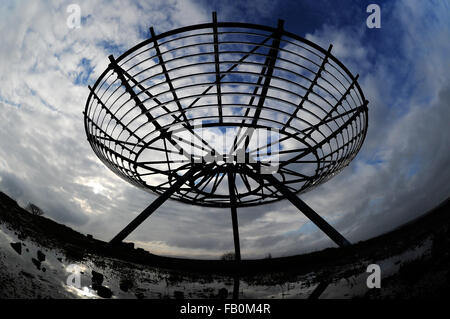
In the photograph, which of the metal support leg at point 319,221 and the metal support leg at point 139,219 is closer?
the metal support leg at point 319,221

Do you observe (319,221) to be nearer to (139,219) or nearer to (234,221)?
(234,221)


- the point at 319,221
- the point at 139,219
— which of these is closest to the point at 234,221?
the point at 319,221

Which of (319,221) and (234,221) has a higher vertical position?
(234,221)

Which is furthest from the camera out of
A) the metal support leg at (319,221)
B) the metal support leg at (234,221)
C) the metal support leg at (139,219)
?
the metal support leg at (234,221)

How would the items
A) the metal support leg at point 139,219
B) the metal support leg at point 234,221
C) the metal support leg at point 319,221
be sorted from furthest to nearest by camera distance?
the metal support leg at point 234,221 < the metal support leg at point 139,219 < the metal support leg at point 319,221

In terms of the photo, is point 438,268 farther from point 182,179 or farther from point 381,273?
point 182,179

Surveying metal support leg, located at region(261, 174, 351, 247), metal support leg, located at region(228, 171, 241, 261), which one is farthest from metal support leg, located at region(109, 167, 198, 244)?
metal support leg, located at region(261, 174, 351, 247)

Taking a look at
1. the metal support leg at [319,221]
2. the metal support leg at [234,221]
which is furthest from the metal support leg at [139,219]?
the metal support leg at [319,221]

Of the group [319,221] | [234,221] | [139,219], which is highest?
[234,221]

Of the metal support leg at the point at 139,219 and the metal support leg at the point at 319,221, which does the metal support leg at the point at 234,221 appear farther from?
the metal support leg at the point at 139,219

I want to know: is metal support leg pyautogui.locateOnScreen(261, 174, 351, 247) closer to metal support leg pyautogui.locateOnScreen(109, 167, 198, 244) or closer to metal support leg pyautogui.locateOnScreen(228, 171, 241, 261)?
metal support leg pyautogui.locateOnScreen(228, 171, 241, 261)

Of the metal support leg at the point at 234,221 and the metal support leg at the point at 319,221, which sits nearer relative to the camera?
the metal support leg at the point at 319,221

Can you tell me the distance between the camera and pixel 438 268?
3.39 meters
